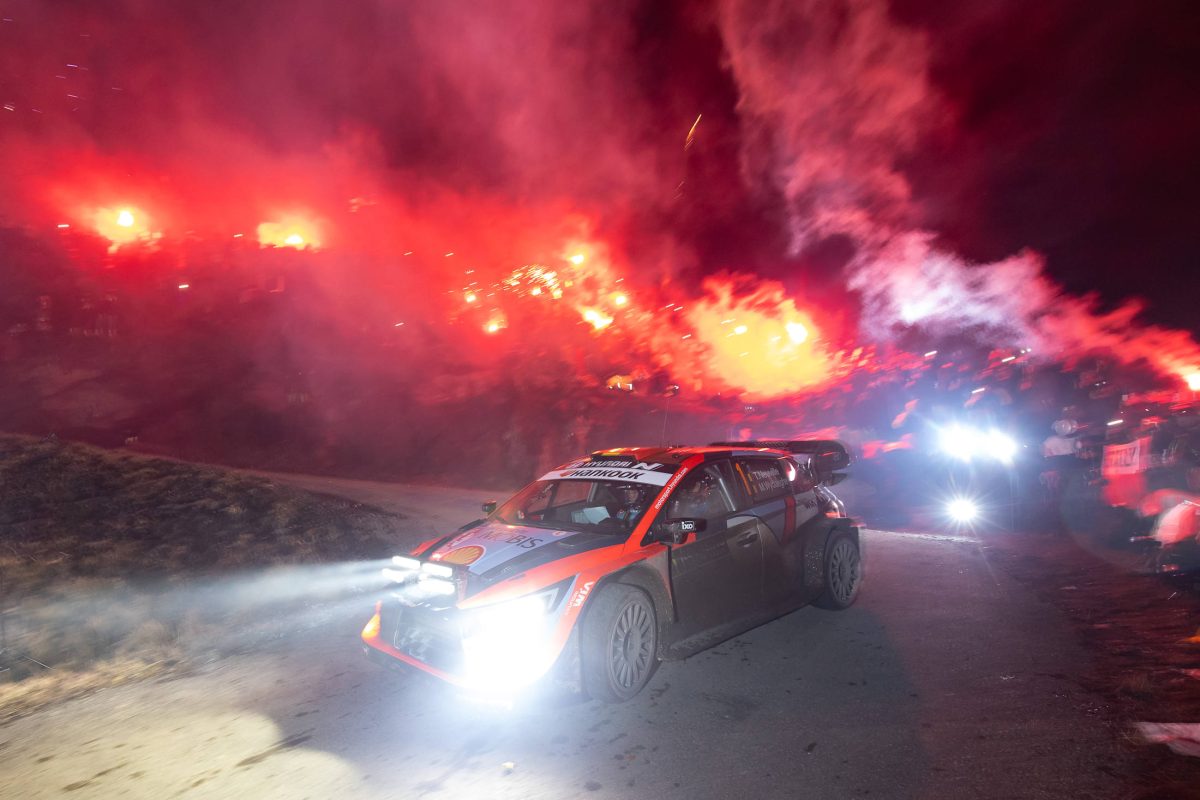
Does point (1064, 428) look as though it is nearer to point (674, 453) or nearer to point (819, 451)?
point (819, 451)

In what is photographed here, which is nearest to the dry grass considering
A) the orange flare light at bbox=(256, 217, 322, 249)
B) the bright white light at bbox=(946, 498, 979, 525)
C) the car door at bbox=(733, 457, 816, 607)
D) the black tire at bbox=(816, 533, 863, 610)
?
the car door at bbox=(733, 457, 816, 607)

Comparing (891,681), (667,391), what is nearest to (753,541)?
(891,681)

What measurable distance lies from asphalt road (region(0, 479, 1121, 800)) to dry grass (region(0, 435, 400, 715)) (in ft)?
3.05

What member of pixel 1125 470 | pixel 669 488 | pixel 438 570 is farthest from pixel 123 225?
pixel 1125 470

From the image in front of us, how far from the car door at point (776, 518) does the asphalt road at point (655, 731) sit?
41cm

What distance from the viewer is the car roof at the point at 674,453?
4.86m

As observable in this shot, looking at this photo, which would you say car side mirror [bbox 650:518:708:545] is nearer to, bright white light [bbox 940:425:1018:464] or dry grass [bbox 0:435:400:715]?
dry grass [bbox 0:435:400:715]

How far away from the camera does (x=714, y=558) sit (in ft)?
14.5

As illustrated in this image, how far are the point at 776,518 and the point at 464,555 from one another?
247 centimetres

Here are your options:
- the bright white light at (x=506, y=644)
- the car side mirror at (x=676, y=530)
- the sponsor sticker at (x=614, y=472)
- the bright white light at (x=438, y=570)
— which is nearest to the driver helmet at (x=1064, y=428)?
the sponsor sticker at (x=614, y=472)

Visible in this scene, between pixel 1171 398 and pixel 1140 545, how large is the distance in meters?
27.9

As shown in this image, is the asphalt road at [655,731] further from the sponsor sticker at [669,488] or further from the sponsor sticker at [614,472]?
the sponsor sticker at [614,472]

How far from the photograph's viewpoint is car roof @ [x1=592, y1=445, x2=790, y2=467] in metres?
4.86

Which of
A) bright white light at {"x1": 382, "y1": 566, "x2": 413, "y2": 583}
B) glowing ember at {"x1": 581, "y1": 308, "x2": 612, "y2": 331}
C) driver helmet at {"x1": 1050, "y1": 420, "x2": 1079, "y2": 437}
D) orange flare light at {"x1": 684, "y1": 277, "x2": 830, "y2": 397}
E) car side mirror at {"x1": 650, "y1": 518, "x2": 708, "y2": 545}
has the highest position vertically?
glowing ember at {"x1": 581, "y1": 308, "x2": 612, "y2": 331}
